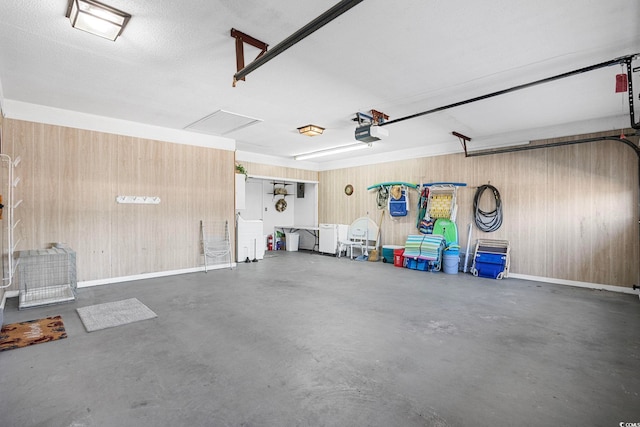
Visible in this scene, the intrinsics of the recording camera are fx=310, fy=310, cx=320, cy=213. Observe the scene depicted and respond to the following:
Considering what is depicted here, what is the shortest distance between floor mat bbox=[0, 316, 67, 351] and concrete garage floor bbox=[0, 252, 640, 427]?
0.13 meters

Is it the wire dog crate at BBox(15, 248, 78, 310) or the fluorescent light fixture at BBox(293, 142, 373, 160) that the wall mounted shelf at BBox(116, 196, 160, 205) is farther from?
the fluorescent light fixture at BBox(293, 142, 373, 160)

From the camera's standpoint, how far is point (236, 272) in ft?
21.5

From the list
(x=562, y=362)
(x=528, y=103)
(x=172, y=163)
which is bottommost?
(x=562, y=362)

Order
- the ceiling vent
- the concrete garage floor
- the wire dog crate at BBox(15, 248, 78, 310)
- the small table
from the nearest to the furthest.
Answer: the concrete garage floor < the wire dog crate at BBox(15, 248, 78, 310) < the ceiling vent < the small table

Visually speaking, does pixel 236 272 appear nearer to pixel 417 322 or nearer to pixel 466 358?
pixel 417 322

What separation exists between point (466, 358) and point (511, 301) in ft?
7.77

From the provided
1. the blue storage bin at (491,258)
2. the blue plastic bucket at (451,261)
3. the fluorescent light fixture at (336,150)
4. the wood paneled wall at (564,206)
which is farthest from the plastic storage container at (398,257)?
the fluorescent light fixture at (336,150)

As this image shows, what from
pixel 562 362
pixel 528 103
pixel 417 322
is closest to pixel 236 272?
pixel 417 322

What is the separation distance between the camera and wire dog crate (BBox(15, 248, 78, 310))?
438 cm

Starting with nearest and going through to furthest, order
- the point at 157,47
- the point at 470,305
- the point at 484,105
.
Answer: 1. the point at 157,47
2. the point at 470,305
3. the point at 484,105

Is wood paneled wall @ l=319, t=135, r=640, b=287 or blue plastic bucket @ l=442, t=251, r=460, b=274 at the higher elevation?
wood paneled wall @ l=319, t=135, r=640, b=287

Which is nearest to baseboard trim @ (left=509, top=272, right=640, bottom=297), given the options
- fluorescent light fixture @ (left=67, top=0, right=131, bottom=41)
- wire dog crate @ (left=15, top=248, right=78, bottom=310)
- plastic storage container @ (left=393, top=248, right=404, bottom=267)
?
plastic storage container @ (left=393, top=248, right=404, bottom=267)

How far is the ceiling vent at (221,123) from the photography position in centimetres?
537

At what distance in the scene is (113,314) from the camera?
12.7ft
